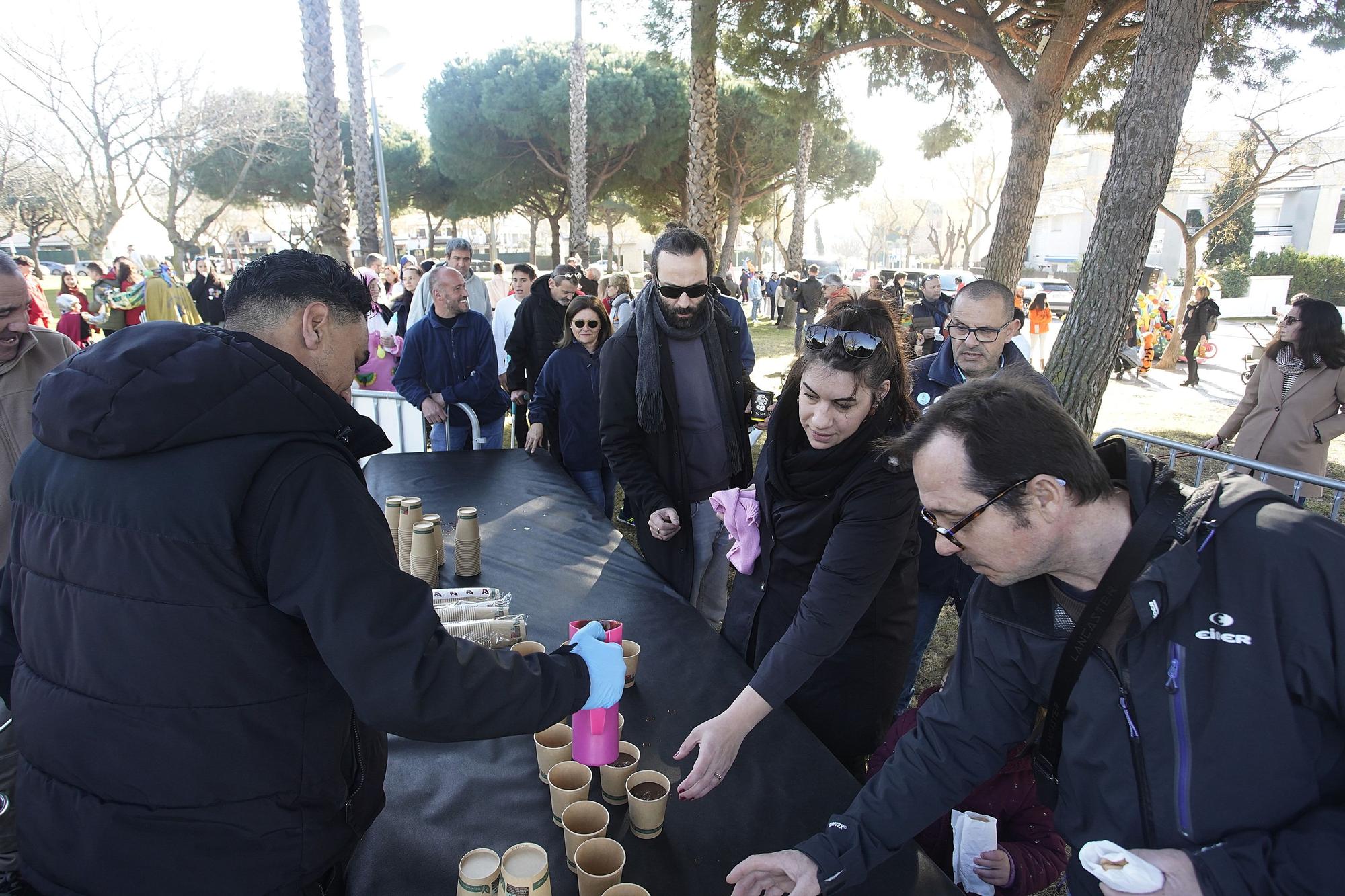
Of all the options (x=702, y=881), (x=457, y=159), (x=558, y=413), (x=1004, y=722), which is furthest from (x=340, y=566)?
(x=457, y=159)

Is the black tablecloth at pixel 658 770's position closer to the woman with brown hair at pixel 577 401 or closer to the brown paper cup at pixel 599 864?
the brown paper cup at pixel 599 864

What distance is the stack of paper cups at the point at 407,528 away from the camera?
2598 mm

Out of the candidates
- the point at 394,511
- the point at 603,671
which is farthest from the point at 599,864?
the point at 394,511

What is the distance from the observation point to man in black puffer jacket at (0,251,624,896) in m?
1.09

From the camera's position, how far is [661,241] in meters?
3.06

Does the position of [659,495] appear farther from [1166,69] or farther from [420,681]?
[1166,69]

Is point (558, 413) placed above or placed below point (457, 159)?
below

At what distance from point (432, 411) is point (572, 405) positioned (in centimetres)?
98

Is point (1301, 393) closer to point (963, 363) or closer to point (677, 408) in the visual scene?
point (963, 363)

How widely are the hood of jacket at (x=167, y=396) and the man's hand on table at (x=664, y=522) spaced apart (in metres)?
1.78

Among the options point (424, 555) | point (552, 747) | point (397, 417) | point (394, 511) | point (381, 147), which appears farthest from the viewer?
point (381, 147)

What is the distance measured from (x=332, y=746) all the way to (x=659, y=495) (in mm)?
1842

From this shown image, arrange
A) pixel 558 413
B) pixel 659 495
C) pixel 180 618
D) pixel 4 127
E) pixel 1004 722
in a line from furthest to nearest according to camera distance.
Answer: pixel 4 127
pixel 558 413
pixel 659 495
pixel 1004 722
pixel 180 618

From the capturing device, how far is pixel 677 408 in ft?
10.0
